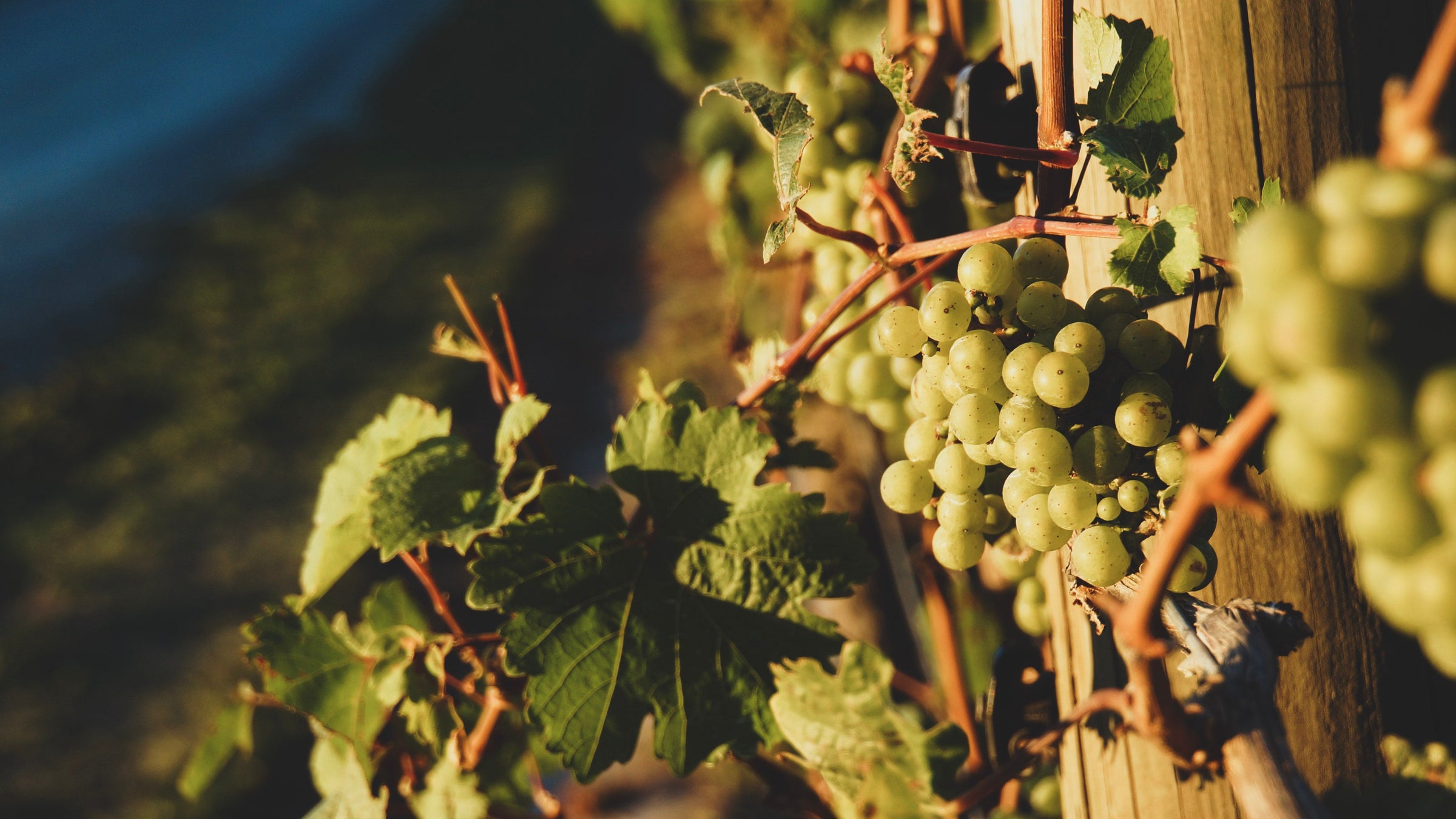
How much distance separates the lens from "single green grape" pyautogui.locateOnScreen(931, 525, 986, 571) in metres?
0.79

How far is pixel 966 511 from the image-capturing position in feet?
2.55

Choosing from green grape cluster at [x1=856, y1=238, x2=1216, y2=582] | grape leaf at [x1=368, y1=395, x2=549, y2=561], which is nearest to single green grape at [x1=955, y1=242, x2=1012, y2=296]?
green grape cluster at [x1=856, y1=238, x2=1216, y2=582]

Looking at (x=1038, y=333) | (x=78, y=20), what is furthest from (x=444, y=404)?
(x=78, y=20)

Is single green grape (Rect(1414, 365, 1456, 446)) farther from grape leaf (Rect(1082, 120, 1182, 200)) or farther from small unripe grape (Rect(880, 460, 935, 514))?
small unripe grape (Rect(880, 460, 935, 514))

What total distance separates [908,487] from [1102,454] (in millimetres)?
189

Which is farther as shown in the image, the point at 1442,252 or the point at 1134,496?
the point at 1134,496

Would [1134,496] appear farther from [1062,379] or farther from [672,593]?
[672,593]

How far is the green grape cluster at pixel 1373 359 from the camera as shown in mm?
342

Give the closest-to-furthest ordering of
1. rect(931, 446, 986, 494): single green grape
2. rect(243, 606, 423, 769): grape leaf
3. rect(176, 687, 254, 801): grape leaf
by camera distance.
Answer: rect(931, 446, 986, 494): single green grape → rect(243, 606, 423, 769): grape leaf → rect(176, 687, 254, 801): grape leaf

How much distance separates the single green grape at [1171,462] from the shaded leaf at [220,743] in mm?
1272

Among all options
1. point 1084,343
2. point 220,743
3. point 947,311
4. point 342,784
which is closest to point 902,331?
point 947,311

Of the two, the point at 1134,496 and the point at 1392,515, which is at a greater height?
the point at 1392,515

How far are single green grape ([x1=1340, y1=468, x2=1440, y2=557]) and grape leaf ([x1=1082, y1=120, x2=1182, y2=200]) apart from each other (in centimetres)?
36

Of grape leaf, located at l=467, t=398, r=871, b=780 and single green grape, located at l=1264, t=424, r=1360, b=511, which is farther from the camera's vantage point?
grape leaf, located at l=467, t=398, r=871, b=780
